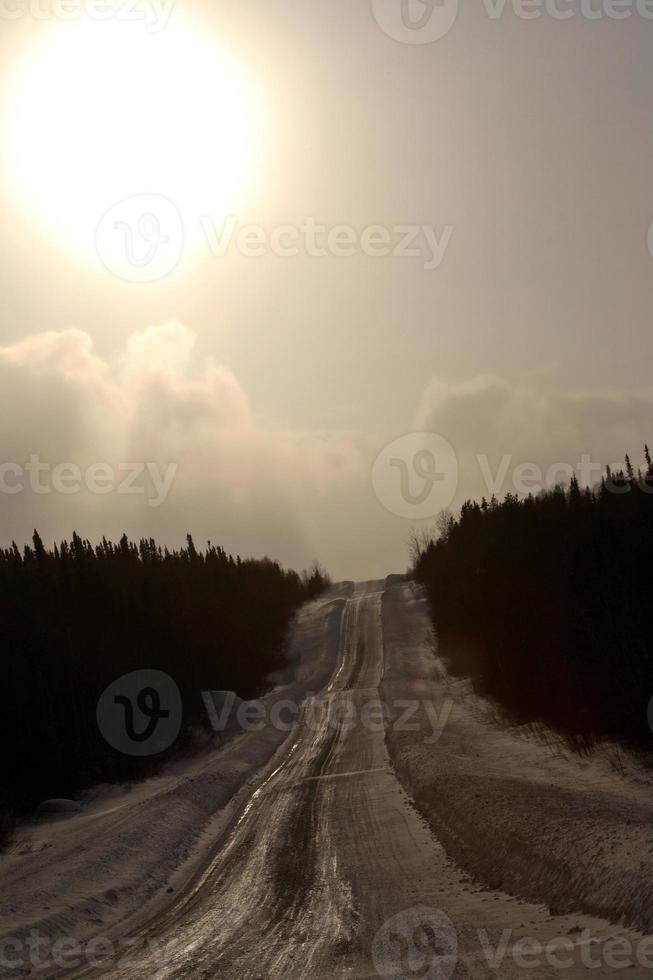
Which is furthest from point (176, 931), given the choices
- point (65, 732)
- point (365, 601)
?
point (365, 601)

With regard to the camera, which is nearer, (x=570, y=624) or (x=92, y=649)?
(x=570, y=624)

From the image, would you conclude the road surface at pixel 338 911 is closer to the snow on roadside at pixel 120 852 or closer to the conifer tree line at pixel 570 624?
the snow on roadside at pixel 120 852

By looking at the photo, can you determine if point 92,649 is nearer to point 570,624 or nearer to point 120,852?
point 570,624

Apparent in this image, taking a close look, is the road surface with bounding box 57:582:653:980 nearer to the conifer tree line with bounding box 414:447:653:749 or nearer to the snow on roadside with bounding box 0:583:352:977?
the snow on roadside with bounding box 0:583:352:977

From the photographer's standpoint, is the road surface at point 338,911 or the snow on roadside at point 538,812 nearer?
the road surface at point 338,911

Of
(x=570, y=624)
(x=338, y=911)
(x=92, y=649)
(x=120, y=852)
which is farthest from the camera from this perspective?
(x=92, y=649)

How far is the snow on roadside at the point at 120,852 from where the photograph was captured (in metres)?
11.9

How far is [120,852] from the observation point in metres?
15.6

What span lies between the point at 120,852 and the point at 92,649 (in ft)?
68.6

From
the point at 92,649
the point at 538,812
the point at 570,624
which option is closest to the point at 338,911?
the point at 538,812

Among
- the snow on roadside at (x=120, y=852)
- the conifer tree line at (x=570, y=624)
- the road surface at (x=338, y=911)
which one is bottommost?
the road surface at (x=338, y=911)

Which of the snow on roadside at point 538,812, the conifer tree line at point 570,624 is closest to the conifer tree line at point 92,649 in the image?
the snow on roadside at point 538,812

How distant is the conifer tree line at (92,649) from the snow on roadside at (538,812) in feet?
31.2

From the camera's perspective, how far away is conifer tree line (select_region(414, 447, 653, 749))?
821 inches
